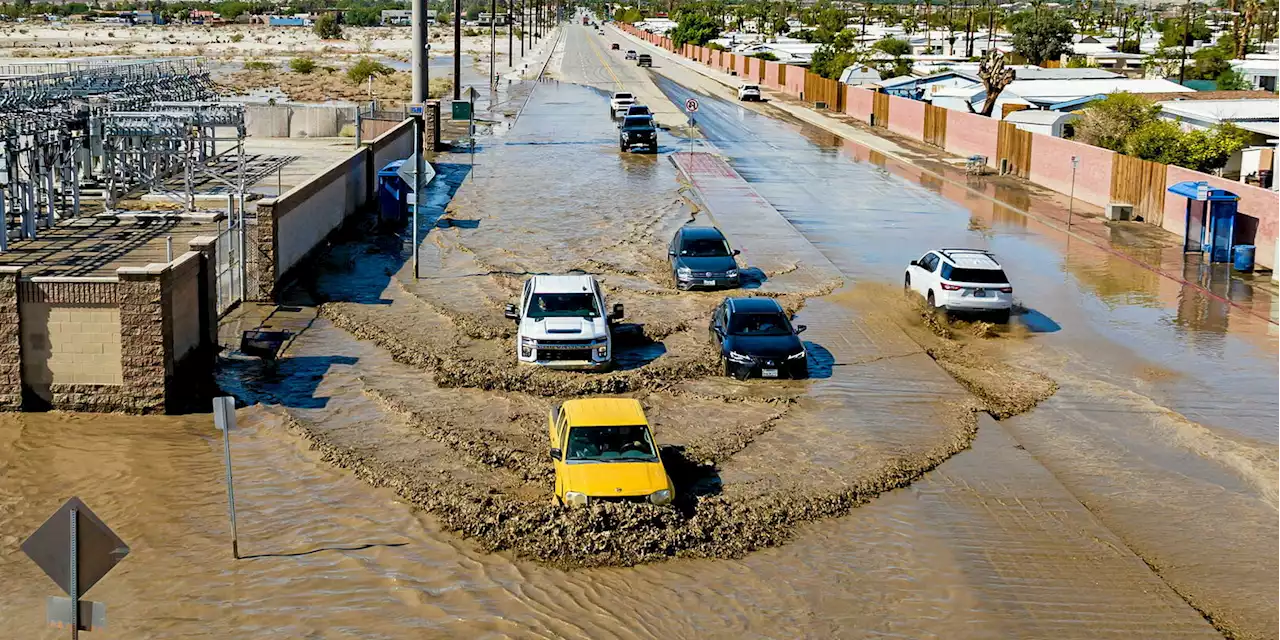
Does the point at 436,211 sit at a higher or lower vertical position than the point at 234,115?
lower

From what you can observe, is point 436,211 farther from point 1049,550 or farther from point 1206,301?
point 1049,550

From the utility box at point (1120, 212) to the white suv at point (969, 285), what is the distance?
16.5m

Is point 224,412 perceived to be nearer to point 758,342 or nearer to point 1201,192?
point 758,342

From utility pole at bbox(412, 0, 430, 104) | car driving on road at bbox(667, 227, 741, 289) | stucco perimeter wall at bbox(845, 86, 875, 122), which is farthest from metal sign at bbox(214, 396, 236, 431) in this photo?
stucco perimeter wall at bbox(845, 86, 875, 122)

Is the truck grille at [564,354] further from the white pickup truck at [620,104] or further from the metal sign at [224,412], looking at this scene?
the white pickup truck at [620,104]

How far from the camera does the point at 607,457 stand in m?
16.4

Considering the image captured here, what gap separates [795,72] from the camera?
10512 cm

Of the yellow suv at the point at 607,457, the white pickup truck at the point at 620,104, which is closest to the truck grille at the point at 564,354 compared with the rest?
the yellow suv at the point at 607,457

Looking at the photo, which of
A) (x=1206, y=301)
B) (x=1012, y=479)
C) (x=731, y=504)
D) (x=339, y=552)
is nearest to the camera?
(x=339, y=552)

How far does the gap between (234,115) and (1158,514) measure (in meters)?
36.0

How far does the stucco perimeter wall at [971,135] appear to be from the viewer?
194ft

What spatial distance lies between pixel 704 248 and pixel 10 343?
15.9m

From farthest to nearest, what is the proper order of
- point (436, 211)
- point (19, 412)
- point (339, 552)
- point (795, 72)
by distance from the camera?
point (795, 72) → point (436, 211) → point (19, 412) → point (339, 552)

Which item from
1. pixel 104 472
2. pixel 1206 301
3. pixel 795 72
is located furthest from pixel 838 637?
pixel 795 72
